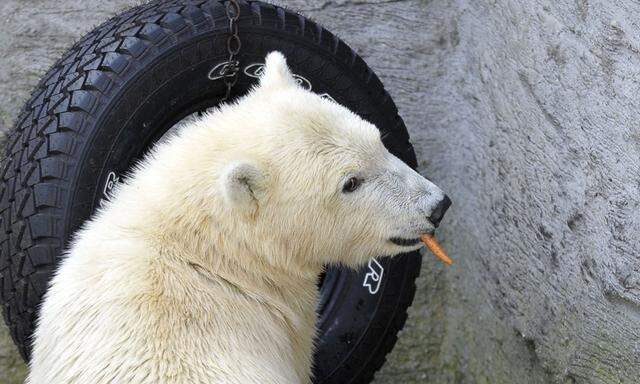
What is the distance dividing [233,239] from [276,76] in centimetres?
66

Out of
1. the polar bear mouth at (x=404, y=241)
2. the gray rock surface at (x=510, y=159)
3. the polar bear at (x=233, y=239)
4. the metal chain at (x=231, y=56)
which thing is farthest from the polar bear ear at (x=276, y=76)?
the gray rock surface at (x=510, y=159)

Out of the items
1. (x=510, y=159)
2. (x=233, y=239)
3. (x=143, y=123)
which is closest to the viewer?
(x=233, y=239)

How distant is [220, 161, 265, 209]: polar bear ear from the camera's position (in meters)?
2.68

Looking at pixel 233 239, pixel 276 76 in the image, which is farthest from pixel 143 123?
pixel 233 239

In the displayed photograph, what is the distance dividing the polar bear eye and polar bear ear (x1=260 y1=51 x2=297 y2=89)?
0.46 meters

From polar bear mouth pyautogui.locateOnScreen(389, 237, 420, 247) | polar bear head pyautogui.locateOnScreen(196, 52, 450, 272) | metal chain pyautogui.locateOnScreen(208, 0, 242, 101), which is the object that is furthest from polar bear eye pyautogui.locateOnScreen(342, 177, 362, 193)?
metal chain pyautogui.locateOnScreen(208, 0, 242, 101)

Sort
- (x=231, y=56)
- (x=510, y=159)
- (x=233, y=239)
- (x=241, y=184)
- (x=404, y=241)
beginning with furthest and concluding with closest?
(x=510, y=159) < (x=231, y=56) < (x=404, y=241) < (x=233, y=239) < (x=241, y=184)

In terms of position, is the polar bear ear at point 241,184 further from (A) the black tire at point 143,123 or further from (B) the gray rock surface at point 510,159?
(B) the gray rock surface at point 510,159

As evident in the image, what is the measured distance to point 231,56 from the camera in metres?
3.62

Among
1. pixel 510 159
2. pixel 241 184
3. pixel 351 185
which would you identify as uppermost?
pixel 241 184

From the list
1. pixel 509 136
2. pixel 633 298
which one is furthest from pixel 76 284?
pixel 509 136

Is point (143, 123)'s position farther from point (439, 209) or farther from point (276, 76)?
point (439, 209)

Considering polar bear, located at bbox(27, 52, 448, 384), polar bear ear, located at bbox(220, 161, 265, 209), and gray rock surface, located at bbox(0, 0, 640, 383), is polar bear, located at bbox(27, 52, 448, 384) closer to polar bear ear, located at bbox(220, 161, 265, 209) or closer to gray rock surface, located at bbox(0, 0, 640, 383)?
polar bear ear, located at bbox(220, 161, 265, 209)

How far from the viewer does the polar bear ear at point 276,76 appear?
3168 millimetres
